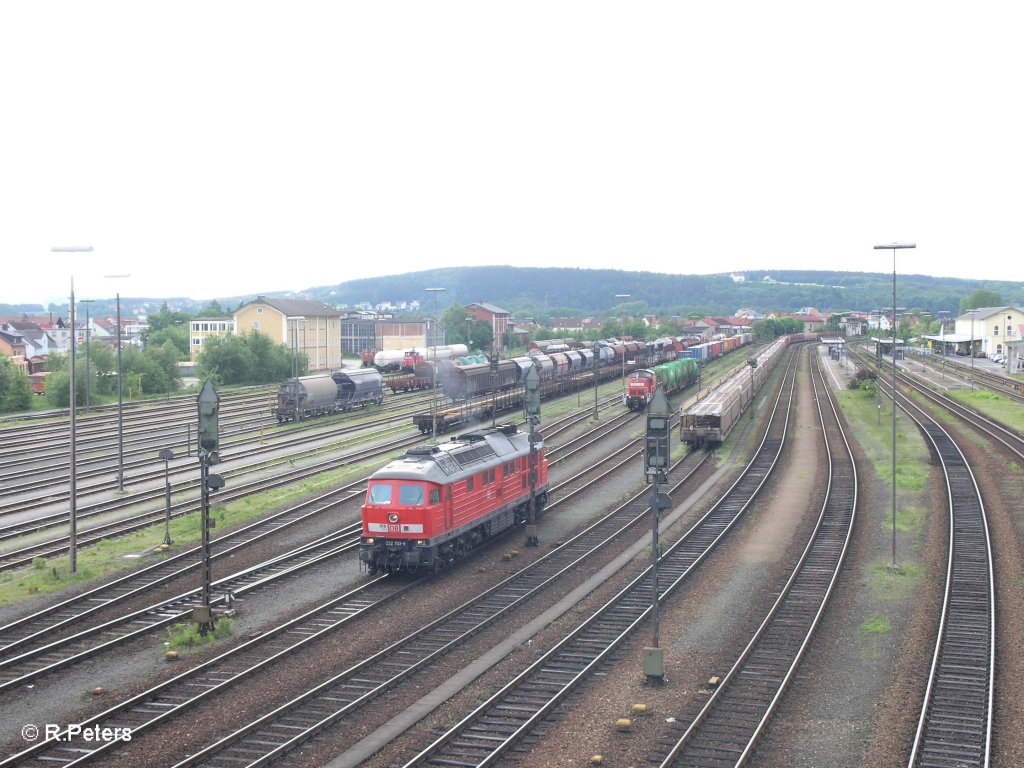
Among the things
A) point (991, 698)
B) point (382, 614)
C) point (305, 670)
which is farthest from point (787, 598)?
point (305, 670)

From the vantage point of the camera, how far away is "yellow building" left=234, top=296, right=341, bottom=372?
360 ft

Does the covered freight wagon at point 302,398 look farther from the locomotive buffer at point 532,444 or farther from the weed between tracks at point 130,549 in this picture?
the locomotive buffer at point 532,444

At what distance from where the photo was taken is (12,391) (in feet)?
234

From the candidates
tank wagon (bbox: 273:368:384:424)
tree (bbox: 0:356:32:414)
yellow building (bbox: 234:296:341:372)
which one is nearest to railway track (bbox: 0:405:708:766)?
tank wagon (bbox: 273:368:384:424)

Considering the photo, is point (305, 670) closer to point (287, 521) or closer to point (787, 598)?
point (787, 598)

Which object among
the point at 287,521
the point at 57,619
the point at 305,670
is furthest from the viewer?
the point at 287,521

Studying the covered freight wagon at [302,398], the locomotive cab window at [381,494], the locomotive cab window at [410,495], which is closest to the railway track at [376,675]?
the locomotive cab window at [410,495]

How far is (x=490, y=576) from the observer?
29.0m

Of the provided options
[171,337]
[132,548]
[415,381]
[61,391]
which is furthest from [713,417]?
[171,337]

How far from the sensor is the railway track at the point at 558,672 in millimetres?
16906

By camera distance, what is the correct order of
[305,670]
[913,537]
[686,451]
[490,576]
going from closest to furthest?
[305,670] → [490,576] → [913,537] → [686,451]

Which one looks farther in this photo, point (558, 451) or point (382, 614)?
point (558, 451)

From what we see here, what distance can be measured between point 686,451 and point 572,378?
33.4 meters

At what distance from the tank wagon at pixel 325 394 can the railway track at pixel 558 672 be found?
38.9 meters
